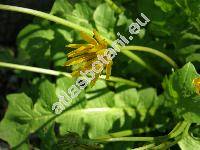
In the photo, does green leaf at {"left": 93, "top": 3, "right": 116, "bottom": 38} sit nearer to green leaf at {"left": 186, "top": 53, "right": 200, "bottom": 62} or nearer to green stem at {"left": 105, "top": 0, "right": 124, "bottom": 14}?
green stem at {"left": 105, "top": 0, "right": 124, "bottom": 14}

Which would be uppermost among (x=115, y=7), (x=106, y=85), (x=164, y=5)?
(x=115, y=7)

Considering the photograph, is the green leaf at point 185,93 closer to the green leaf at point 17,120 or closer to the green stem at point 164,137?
the green stem at point 164,137

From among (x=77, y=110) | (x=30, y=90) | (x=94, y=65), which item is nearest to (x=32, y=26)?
(x=30, y=90)

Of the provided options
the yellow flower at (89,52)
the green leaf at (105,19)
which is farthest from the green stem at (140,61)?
the yellow flower at (89,52)

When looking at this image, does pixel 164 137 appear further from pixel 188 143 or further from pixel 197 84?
pixel 197 84

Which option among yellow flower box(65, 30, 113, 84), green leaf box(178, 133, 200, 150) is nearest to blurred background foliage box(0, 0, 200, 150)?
green leaf box(178, 133, 200, 150)

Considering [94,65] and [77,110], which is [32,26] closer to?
[77,110]

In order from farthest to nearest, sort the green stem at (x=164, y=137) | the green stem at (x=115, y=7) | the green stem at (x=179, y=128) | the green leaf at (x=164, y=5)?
the green stem at (x=115, y=7) < the green leaf at (x=164, y=5) < the green stem at (x=179, y=128) < the green stem at (x=164, y=137)

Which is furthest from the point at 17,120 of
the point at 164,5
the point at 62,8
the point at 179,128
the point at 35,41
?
the point at 164,5
